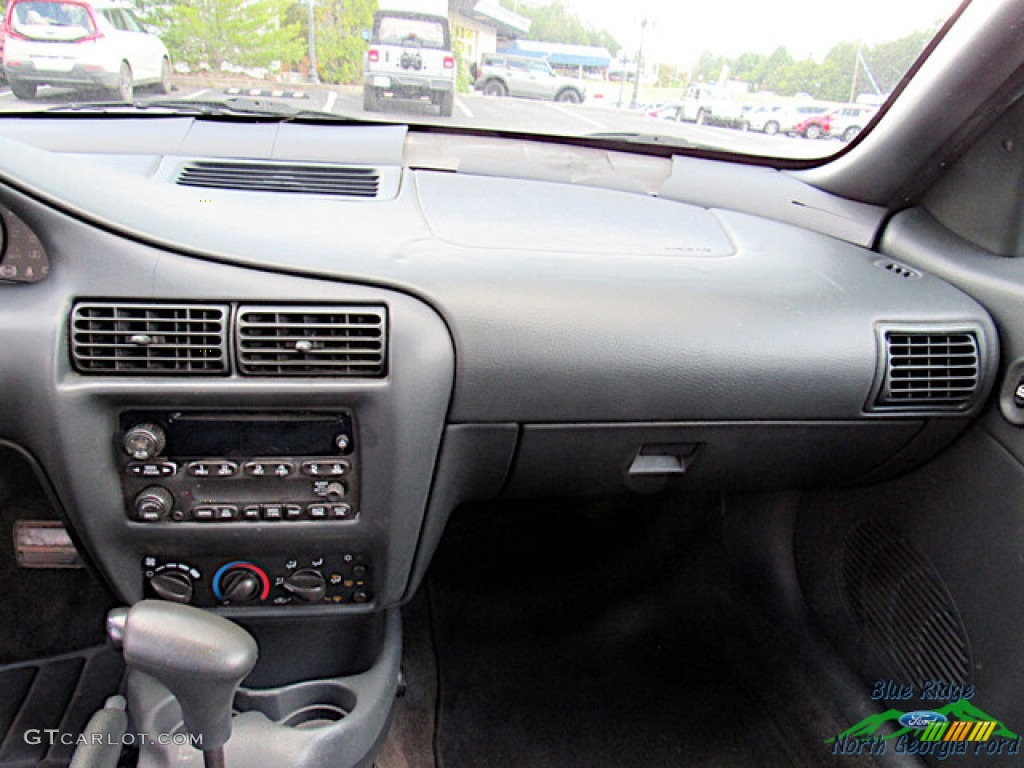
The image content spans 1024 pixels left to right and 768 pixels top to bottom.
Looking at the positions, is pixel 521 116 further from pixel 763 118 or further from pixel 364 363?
pixel 364 363

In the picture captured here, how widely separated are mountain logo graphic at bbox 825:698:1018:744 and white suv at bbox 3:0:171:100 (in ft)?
7.87

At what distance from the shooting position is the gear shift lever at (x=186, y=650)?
111 cm

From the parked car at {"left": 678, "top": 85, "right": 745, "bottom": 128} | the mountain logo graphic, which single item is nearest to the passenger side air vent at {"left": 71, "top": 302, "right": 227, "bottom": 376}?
the parked car at {"left": 678, "top": 85, "right": 745, "bottom": 128}

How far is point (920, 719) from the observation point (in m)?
1.95

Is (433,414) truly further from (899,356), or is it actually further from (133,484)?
(899,356)

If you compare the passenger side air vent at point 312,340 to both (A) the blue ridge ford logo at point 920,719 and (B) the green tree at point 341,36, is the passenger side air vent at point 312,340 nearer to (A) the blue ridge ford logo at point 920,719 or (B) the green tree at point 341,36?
(B) the green tree at point 341,36

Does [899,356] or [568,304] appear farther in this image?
[899,356]

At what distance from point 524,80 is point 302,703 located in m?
1.56

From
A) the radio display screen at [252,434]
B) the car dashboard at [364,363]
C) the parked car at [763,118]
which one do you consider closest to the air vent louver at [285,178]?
the car dashboard at [364,363]

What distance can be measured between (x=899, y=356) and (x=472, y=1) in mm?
1282

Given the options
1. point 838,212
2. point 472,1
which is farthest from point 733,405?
point 472,1

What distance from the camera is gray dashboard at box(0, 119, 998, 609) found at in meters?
1.35

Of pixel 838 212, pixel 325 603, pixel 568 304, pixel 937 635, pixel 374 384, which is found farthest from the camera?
pixel 838 212

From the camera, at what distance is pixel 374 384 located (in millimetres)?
1399
